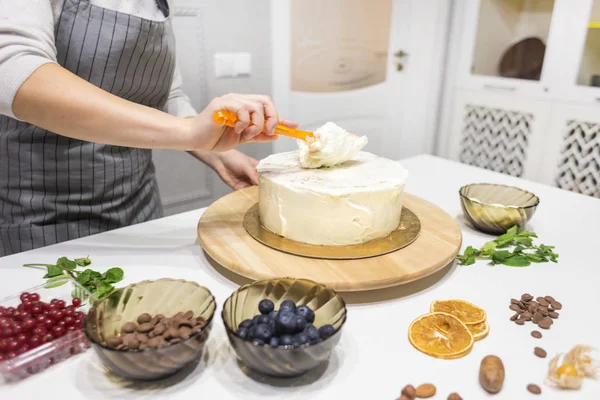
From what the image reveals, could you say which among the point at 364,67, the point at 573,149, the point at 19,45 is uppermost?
A: the point at 19,45

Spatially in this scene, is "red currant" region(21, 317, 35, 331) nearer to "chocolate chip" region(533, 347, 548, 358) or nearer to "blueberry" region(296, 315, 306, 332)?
"blueberry" region(296, 315, 306, 332)

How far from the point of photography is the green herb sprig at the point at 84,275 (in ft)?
3.13

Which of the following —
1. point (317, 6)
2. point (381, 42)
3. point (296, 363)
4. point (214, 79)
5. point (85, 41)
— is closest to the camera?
point (296, 363)

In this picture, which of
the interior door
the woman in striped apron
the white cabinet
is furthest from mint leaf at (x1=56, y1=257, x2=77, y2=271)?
the white cabinet

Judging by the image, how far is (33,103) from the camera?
3.08 feet

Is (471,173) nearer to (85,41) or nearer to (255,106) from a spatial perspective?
(255,106)

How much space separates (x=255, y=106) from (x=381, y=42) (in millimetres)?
2602

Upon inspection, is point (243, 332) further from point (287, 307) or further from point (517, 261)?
point (517, 261)

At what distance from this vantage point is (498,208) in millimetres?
1250

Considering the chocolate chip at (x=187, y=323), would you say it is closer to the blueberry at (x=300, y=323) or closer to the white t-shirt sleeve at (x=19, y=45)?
the blueberry at (x=300, y=323)

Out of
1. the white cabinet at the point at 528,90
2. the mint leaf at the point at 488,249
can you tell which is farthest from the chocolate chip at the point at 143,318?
the white cabinet at the point at 528,90

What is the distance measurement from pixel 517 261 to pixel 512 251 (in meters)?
0.08

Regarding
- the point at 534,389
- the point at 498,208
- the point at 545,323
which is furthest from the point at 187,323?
the point at 498,208

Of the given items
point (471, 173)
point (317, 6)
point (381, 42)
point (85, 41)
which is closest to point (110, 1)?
point (85, 41)
